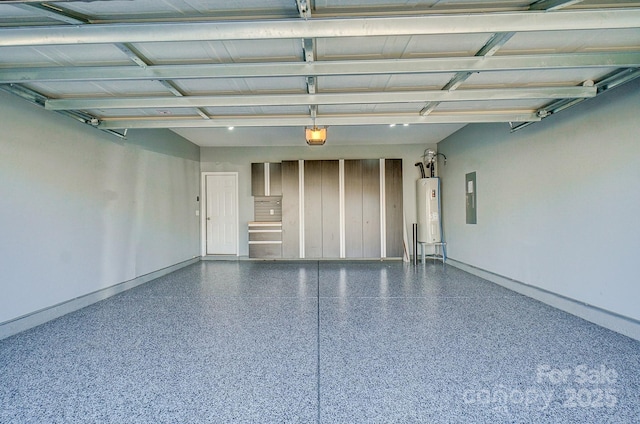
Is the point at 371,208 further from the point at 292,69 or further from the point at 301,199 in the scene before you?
the point at 292,69

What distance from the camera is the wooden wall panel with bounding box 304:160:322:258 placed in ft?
22.9

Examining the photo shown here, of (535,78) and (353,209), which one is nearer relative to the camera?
(535,78)

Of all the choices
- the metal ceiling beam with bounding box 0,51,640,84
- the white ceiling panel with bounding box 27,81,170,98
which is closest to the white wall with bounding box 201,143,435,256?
the white ceiling panel with bounding box 27,81,170,98

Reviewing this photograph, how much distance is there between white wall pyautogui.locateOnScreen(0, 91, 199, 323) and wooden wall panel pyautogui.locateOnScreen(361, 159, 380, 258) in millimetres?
4082

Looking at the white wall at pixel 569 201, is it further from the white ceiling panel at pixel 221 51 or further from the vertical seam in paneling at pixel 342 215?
the white ceiling panel at pixel 221 51

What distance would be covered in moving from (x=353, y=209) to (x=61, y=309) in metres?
5.21

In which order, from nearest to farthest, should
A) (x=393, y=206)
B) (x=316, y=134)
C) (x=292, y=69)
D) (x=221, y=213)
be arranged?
(x=292, y=69) → (x=316, y=134) → (x=393, y=206) → (x=221, y=213)

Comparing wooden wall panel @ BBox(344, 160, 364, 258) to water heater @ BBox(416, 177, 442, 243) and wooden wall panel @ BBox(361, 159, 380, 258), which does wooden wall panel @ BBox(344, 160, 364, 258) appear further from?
water heater @ BBox(416, 177, 442, 243)

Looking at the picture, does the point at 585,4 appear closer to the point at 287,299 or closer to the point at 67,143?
the point at 287,299

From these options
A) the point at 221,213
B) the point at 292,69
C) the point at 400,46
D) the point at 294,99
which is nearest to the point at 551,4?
the point at 400,46

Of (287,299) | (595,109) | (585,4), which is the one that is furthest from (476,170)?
(287,299)

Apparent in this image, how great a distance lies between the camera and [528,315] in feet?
11.1

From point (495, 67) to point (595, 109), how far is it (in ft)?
4.88

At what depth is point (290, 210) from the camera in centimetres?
703
